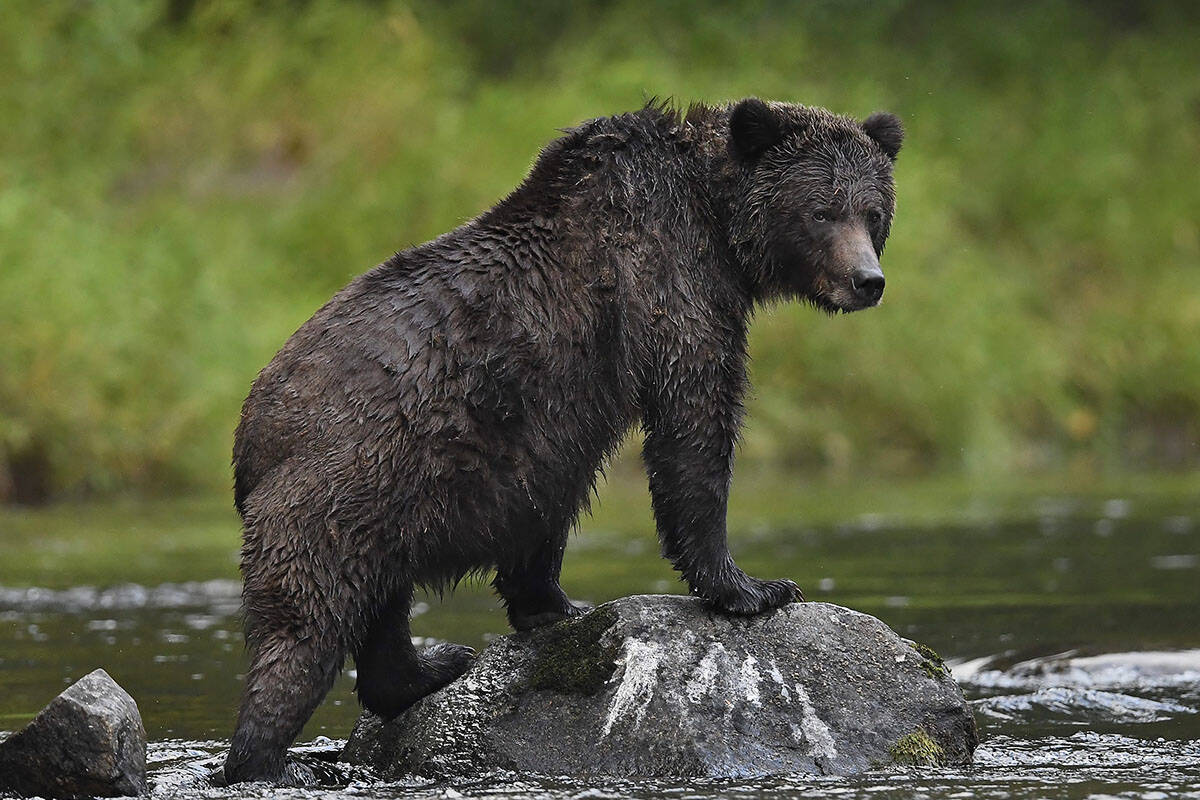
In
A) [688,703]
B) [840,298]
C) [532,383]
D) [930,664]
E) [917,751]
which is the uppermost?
[840,298]

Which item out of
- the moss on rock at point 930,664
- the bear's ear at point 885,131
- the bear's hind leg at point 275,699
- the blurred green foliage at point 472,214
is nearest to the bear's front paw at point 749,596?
the moss on rock at point 930,664

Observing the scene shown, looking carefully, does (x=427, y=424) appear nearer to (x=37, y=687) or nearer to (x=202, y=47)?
(x=37, y=687)

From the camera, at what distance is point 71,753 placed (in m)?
5.35

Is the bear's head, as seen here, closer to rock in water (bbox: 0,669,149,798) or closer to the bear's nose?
the bear's nose

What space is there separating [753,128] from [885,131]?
58cm

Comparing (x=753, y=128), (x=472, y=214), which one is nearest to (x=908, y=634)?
(x=753, y=128)

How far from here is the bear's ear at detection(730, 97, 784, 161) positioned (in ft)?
19.5

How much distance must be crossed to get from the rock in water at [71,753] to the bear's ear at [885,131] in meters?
3.26

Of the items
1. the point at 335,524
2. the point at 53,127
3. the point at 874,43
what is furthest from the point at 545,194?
the point at 874,43

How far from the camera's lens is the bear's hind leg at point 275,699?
212 inches

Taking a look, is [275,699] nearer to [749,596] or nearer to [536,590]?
[536,590]

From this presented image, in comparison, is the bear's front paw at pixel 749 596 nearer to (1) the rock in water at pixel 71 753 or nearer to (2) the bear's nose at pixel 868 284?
(2) the bear's nose at pixel 868 284

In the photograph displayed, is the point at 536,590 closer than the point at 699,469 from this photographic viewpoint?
No

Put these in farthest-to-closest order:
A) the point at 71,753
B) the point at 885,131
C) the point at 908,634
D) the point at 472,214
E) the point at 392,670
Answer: the point at 472,214, the point at 908,634, the point at 885,131, the point at 392,670, the point at 71,753
